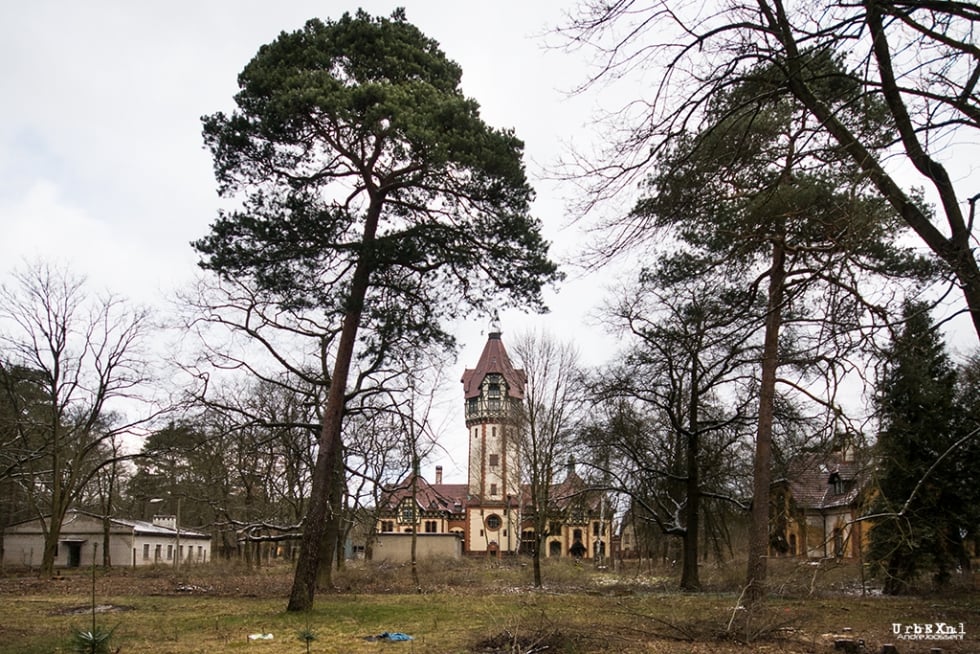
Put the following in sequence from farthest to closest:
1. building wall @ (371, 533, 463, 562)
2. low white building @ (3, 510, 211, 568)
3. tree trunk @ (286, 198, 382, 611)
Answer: building wall @ (371, 533, 463, 562), low white building @ (3, 510, 211, 568), tree trunk @ (286, 198, 382, 611)

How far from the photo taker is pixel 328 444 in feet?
48.6

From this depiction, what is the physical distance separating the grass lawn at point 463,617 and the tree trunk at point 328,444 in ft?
2.01

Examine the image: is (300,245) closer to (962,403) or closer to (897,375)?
(897,375)

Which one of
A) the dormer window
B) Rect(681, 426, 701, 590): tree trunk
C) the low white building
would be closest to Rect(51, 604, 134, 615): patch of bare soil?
the dormer window

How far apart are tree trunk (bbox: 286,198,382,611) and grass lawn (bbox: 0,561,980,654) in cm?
61

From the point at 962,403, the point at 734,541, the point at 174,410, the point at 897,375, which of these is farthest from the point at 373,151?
the point at 734,541

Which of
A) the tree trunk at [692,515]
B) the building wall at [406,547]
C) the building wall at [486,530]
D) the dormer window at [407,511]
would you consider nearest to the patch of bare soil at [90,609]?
the dormer window at [407,511]

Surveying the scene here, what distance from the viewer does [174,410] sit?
18.6 meters

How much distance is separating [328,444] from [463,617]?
4.08m

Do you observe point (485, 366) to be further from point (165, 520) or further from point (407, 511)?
point (165, 520)

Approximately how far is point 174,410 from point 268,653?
10399 millimetres

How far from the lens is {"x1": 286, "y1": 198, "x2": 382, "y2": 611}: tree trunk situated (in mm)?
14367

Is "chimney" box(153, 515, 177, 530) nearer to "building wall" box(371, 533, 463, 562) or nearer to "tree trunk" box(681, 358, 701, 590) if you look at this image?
"building wall" box(371, 533, 463, 562)

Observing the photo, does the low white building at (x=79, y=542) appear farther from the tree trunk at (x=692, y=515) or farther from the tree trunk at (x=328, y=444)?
the tree trunk at (x=328, y=444)
